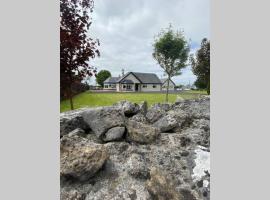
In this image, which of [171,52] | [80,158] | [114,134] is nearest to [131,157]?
[114,134]

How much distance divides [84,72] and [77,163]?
67.8 inches

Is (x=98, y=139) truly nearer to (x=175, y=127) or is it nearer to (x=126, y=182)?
(x=126, y=182)

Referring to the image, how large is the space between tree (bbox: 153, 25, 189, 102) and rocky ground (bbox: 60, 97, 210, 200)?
658 inches

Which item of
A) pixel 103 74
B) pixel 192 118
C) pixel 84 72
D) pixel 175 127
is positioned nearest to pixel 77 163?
pixel 84 72

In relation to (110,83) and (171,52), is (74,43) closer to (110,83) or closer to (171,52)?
(171,52)

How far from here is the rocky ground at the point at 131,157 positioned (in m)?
2.58

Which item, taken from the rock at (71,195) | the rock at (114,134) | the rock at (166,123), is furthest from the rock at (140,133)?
the rock at (71,195)

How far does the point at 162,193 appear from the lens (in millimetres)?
2537

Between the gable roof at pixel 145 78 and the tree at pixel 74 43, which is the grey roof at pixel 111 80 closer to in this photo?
the gable roof at pixel 145 78

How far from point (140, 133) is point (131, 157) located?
0.60 metres

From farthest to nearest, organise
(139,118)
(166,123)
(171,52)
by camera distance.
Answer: (171,52), (139,118), (166,123)

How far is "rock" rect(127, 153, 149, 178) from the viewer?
2.77 meters

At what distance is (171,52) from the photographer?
20.6 meters

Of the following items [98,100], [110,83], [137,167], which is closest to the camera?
[137,167]
